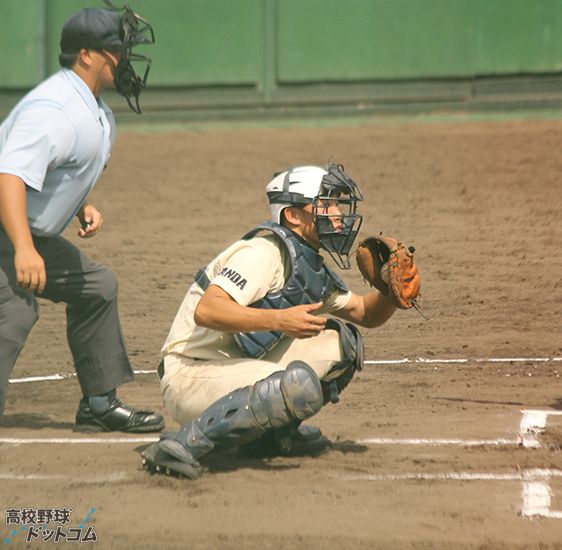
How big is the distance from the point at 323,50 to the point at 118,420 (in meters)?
7.61

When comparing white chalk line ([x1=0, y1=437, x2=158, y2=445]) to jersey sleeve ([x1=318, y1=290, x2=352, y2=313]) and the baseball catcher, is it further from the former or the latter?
jersey sleeve ([x1=318, y1=290, x2=352, y2=313])

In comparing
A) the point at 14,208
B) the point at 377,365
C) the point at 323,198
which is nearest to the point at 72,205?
the point at 14,208

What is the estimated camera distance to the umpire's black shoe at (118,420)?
565 cm

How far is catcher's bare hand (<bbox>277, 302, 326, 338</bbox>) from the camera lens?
4594 mm

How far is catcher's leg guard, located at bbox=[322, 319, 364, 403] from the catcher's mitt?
0.22 meters

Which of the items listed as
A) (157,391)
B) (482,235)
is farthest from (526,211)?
(157,391)

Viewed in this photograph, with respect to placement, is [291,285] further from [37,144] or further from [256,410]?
[37,144]

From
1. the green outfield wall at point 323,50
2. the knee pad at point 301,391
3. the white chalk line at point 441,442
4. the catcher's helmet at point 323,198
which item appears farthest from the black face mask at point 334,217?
the green outfield wall at point 323,50

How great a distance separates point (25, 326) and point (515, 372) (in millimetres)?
2715

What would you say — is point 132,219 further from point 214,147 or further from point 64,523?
point 64,523

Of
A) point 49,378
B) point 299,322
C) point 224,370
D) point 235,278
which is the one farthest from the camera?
point 49,378

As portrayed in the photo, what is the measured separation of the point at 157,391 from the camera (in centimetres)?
646

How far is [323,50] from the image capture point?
1267 cm

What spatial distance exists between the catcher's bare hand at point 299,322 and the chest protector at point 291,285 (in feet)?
0.75
